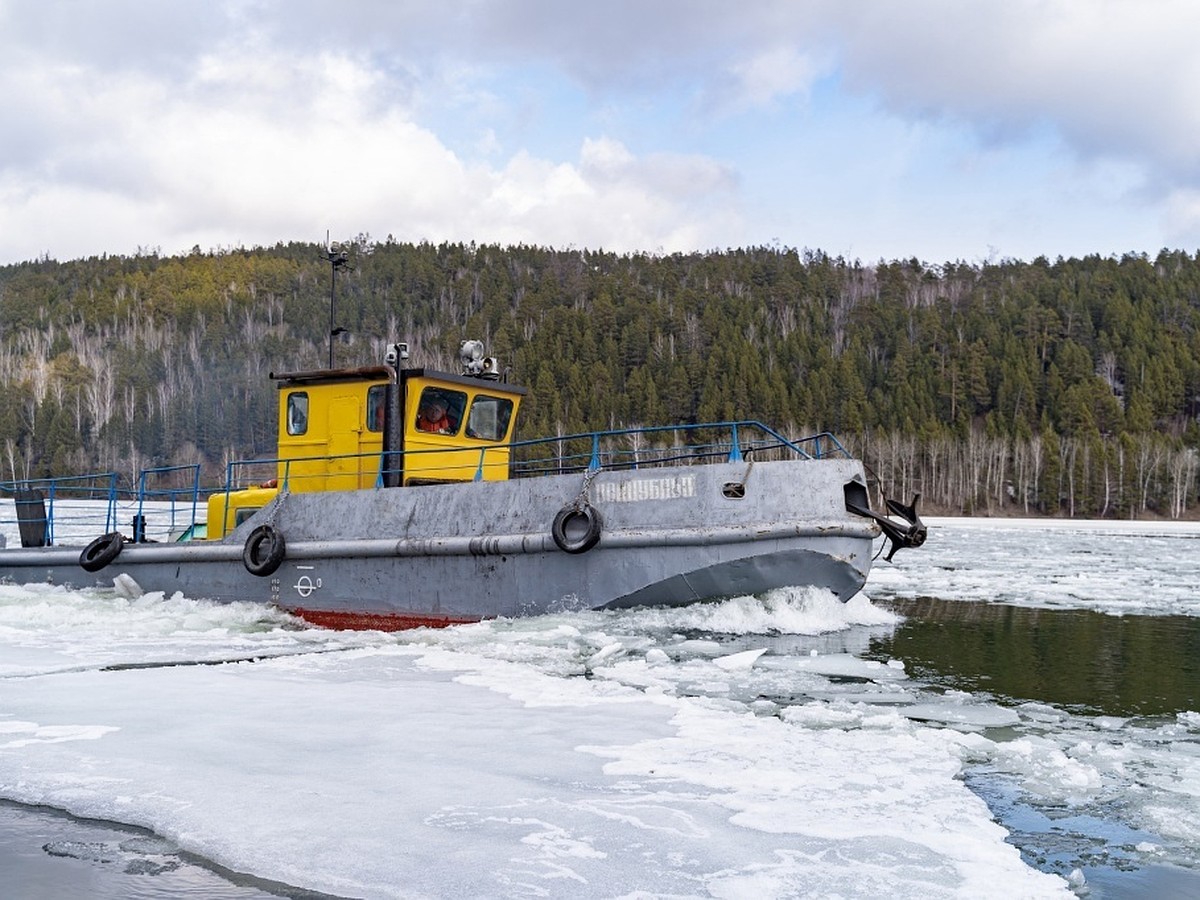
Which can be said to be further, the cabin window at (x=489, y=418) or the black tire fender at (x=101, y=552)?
the black tire fender at (x=101, y=552)

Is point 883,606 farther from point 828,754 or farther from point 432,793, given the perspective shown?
point 432,793

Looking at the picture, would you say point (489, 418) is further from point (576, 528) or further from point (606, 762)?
point (606, 762)

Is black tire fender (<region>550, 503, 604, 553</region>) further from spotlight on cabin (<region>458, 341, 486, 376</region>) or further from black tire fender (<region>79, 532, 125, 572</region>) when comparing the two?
black tire fender (<region>79, 532, 125, 572</region>)

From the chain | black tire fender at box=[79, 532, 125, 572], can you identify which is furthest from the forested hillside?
the chain

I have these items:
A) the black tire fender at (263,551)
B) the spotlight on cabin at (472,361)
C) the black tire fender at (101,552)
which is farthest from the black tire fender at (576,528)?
the black tire fender at (101,552)

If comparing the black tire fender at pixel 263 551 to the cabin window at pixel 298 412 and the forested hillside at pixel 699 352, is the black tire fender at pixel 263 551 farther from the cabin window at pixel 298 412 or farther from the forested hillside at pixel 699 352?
the forested hillside at pixel 699 352

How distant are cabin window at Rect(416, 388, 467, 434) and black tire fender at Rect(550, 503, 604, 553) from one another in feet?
7.82

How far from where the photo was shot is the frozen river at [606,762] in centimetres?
366

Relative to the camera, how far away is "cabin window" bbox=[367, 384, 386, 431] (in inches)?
438

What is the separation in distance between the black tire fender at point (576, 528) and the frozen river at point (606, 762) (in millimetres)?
676

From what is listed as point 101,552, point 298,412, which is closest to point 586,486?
point 298,412

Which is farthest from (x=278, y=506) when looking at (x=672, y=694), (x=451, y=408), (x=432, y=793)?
(x=432, y=793)

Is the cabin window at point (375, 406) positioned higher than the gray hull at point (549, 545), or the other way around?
the cabin window at point (375, 406)

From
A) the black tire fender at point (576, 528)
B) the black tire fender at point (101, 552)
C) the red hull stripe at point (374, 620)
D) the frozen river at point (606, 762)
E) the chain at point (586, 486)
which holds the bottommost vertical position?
the red hull stripe at point (374, 620)
